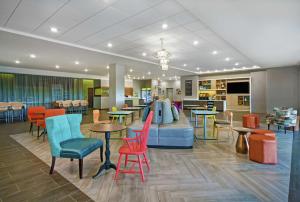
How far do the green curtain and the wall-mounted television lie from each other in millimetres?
11497

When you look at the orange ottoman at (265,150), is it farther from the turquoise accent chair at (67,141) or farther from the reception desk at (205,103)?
the reception desk at (205,103)

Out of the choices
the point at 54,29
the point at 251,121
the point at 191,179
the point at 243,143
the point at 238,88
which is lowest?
the point at 191,179

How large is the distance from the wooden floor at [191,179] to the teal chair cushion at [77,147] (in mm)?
385

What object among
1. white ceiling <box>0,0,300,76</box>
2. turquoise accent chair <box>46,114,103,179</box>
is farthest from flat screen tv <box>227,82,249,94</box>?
turquoise accent chair <box>46,114,103,179</box>

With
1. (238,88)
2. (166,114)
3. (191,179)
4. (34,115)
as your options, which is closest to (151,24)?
(166,114)

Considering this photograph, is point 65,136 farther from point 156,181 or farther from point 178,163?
point 178,163

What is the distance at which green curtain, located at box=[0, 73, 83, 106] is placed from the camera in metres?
9.36

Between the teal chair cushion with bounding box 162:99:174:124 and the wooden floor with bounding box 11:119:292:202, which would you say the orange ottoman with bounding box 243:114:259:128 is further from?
the teal chair cushion with bounding box 162:99:174:124

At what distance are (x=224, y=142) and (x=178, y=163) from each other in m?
1.99

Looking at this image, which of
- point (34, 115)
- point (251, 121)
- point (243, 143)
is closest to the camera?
point (243, 143)

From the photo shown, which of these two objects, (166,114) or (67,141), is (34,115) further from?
(166,114)

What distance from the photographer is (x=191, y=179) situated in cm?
255

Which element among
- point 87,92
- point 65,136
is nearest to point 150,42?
point 65,136

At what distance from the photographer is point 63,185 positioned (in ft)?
7.91
